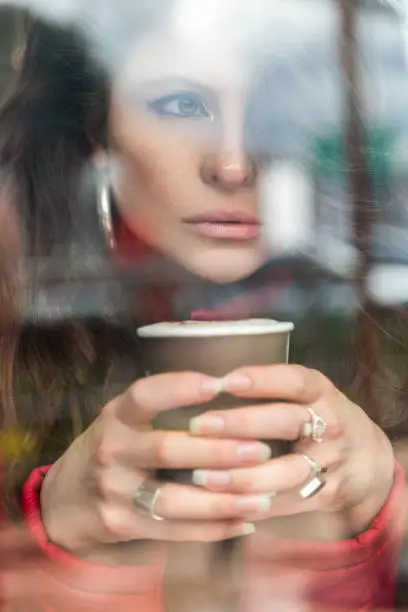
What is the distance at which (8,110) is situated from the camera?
3.02 feet

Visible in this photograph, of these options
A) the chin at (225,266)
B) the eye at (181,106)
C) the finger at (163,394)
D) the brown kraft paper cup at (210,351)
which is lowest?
the finger at (163,394)

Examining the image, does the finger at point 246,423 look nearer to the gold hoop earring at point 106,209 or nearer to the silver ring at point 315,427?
the silver ring at point 315,427

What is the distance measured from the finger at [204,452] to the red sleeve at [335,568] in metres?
0.14

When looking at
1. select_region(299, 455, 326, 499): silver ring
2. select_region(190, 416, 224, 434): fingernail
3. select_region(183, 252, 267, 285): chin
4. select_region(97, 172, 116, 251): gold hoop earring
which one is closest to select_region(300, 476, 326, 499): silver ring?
select_region(299, 455, 326, 499): silver ring

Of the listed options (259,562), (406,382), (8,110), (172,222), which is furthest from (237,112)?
(259,562)

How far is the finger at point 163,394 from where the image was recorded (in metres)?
0.73

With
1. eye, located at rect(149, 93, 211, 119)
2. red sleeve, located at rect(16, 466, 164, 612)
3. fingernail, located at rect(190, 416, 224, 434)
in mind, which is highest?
eye, located at rect(149, 93, 211, 119)

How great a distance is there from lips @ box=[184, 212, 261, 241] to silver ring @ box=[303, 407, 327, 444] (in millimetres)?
209

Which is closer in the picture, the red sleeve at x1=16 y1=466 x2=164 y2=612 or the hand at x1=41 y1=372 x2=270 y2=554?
the hand at x1=41 y1=372 x2=270 y2=554

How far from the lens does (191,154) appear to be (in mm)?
865

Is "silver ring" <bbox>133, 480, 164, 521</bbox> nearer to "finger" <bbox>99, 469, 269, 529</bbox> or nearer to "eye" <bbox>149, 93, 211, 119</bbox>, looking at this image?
"finger" <bbox>99, 469, 269, 529</bbox>

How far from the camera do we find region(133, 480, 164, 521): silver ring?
0.79 metres

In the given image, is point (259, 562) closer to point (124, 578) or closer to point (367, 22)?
point (124, 578)

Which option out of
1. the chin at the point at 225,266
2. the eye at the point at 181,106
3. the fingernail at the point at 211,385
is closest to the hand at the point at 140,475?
the fingernail at the point at 211,385
